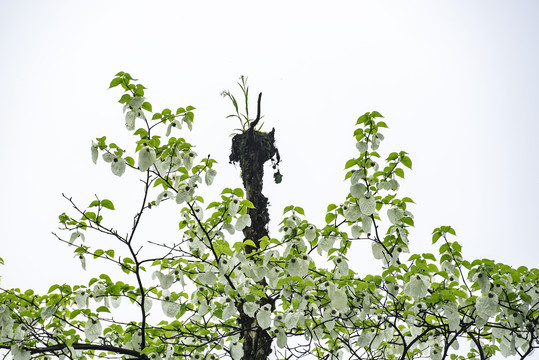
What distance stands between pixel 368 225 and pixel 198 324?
59.2 inches

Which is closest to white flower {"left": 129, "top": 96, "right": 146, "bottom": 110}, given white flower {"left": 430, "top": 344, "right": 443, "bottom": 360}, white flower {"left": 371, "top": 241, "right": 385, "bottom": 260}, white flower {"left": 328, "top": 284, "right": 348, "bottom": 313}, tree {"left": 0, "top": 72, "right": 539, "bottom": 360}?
tree {"left": 0, "top": 72, "right": 539, "bottom": 360}

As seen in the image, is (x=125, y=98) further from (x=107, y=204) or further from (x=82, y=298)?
(x=82, y=298)

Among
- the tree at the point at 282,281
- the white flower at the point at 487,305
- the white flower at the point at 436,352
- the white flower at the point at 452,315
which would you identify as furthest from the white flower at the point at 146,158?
the white flower at the point at 436,352

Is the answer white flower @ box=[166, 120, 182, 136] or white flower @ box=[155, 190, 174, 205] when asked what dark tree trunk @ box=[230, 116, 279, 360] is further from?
white flower @ box=[166, 120, 182, 136]

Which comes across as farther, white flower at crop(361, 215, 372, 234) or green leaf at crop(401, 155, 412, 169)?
white flower at crop(361, 215, 372, 234)

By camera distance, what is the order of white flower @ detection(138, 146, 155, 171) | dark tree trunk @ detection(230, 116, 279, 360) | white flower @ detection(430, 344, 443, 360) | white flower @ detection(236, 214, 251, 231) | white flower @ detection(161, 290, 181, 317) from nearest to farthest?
1. white flower @ detection(138, 146, 155, 171)
2. white flower @ detection(236, 214, 251, 231)
3. white flower @ detection(161, 290, 181, 317)
4. white flower @ detection(430, 344, 443, 360)
5. dark tree trunk @ detection(230, 116, 279, 360)

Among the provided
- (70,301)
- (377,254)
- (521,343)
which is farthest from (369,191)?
(70,301)

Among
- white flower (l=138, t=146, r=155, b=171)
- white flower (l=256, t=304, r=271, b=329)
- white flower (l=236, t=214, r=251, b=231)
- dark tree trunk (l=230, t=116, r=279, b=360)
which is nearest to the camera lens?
white flower (l=256, t=304, r=271, b=329)

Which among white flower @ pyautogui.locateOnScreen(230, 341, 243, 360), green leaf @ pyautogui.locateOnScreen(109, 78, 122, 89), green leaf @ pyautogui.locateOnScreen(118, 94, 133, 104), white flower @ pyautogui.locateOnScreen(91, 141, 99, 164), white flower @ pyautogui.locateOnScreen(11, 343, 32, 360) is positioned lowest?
white flower @ pyautogui.locateOnScreen(230, 341, 243, 360)

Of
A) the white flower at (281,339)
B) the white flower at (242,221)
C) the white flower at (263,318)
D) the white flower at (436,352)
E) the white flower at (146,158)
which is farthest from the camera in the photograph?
the white flower at (436,352)

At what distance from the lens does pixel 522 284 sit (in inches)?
121

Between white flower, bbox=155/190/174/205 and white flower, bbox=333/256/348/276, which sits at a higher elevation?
white flower, bbox=155/190/174/205

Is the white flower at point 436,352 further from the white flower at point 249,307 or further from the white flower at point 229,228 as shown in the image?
the white flower at point 229,228

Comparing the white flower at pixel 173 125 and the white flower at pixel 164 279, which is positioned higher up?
the white flower at pixel 173 125
